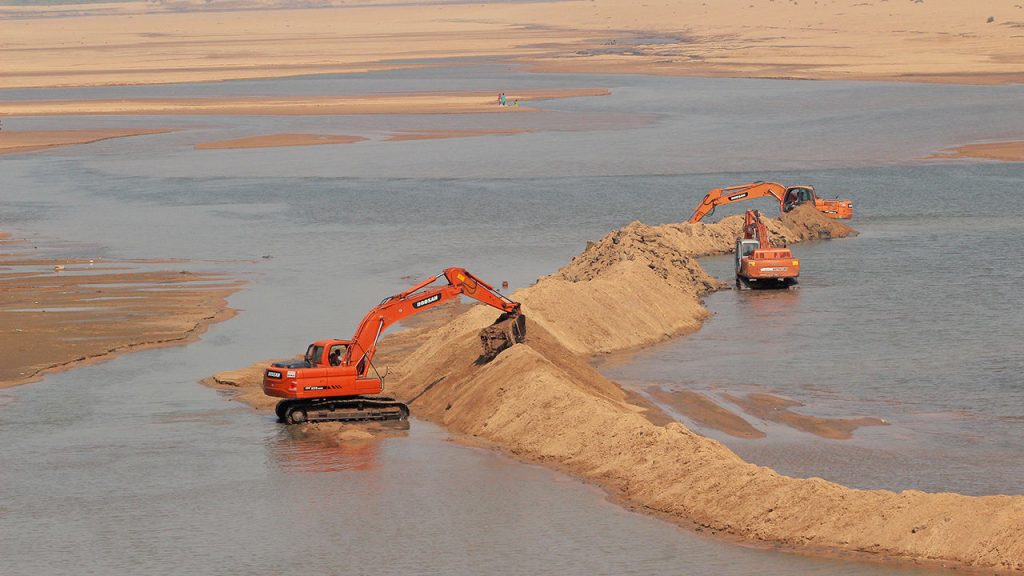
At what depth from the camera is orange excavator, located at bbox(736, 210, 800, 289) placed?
60375 millimetres

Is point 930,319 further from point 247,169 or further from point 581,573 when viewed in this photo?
point 247,169

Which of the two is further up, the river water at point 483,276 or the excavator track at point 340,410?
the excavator track at point 340,410

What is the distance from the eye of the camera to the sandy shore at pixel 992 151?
102 m

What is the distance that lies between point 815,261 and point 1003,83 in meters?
91.1

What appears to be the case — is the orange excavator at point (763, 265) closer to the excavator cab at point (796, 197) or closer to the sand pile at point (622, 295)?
the sand pile at point (622, 295)

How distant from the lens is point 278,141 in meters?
122

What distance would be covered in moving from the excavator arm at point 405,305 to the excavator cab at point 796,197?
37806 mm

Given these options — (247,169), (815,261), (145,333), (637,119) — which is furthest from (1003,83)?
(145,333)

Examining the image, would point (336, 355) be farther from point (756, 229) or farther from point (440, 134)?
point (440, 134)

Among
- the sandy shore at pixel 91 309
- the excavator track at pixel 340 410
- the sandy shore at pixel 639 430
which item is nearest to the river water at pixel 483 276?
the excavator track at pixel 340 410

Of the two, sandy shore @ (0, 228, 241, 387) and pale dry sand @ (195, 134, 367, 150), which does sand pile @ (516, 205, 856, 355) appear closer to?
sandy shore @ (0, 228, 241, 387)

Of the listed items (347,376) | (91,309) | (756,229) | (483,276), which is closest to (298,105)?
(483,276)

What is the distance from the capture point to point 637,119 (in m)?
131

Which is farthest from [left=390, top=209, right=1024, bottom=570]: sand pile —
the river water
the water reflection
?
the water reflection
